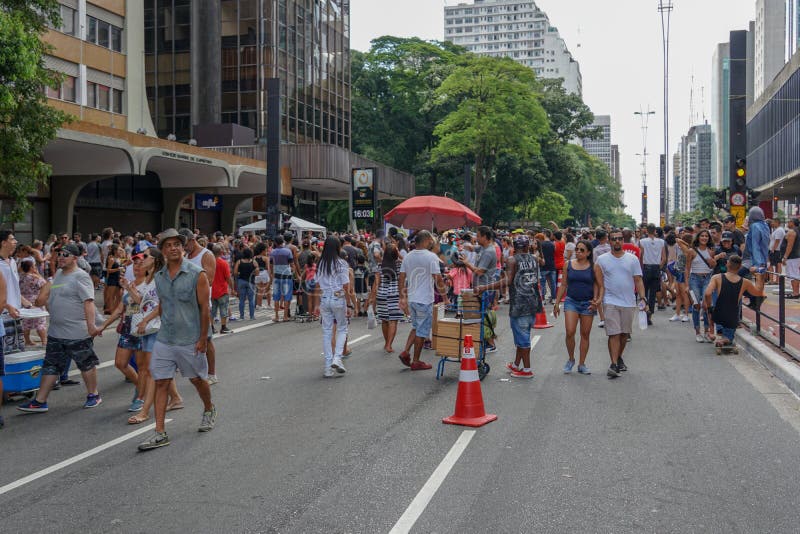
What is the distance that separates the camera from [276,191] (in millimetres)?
24844

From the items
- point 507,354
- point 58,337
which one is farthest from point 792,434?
point 58,337

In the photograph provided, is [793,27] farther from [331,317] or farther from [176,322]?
[176,322]

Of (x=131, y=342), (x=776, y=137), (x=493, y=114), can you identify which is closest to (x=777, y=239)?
(x=131, y=342)

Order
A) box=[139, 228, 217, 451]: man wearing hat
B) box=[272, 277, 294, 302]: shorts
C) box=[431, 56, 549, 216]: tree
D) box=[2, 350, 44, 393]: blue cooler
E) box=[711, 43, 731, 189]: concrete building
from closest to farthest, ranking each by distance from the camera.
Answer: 1. box=[139, 228, 217, 451]: man wearing hat
2. box=[2, 350, 44, 393]: blue cooler
3. box=[272, 277, 294, 302]: shorts
4. box=[431, 56, 549, 216]: tree
5. box=[711, 43, 731, 189]: concrete building

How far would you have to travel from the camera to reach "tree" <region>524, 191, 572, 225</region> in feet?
206

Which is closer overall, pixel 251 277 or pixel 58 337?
pixel 58 337

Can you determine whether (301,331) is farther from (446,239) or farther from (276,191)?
(276,191)

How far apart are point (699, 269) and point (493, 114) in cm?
3199

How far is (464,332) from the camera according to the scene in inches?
389

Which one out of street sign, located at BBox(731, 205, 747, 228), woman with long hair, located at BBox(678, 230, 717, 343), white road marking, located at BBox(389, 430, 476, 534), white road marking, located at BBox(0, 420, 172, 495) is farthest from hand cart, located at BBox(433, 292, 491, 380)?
street sign, located at BBox(731, 205, 747, 228)

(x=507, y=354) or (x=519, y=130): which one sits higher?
(x=519, y=130)

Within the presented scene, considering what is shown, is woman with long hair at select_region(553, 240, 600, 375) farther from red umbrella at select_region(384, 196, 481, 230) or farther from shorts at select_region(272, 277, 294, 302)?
red umbrella at select_region(384, 196, 481, 230)

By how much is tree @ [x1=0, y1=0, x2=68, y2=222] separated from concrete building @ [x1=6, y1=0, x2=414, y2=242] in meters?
5.10

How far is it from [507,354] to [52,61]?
2565 cm
